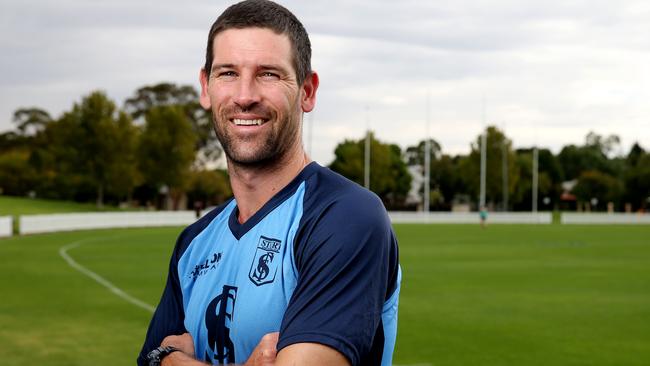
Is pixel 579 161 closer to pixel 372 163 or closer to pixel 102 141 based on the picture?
pixel 372 163

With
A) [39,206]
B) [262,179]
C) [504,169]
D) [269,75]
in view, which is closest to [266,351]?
[262,179]

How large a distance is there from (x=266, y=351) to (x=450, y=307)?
1491cm

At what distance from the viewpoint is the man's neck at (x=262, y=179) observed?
3148 millimetres

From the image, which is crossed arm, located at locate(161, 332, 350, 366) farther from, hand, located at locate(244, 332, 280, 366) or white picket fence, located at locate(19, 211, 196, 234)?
white picket fence, located at locate(19, 211, 196, 234)

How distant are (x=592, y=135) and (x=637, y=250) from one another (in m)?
134

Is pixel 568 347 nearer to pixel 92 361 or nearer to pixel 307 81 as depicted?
pixel 92 361

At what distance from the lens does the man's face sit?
118 inches

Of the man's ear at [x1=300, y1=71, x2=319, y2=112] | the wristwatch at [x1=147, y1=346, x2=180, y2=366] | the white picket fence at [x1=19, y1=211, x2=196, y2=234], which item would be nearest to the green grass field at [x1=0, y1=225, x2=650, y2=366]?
the wristwatch at [x1=147, y1=346, x2=180, y2=366]

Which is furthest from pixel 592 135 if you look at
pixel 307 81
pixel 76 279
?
pixel 307 81

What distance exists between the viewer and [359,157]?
9688 cm

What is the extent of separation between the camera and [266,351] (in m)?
2.82

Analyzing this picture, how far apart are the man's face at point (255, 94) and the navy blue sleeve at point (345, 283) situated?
38 centimetres

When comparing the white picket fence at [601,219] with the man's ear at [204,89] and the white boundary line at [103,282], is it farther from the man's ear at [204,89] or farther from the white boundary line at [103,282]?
the man's ear at [204,89]

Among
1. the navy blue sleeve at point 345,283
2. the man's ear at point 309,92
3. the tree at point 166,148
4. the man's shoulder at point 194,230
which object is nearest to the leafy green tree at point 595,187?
the tree at point 166,148
